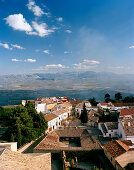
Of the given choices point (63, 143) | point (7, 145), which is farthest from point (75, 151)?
point (7, 145)

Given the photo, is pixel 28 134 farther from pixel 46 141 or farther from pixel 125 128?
pixel 125 128

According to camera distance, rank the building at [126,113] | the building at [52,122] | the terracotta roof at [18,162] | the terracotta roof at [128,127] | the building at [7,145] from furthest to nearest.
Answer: the building at [126,113] < the building at [52,122] < the terracotta roof at [128,127] < the building at [7,145] < the terracotta roof at [18,162]

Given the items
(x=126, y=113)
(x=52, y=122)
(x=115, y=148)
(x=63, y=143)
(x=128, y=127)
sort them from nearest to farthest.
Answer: (x=115, y=148) → (x=128, y=127) → (x=63, y=143) → (x=52, y=122) → (x=126, y=113)

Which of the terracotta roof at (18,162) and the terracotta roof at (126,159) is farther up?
the terracotta roof at (18,162)

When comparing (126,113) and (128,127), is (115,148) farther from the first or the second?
(126,113)

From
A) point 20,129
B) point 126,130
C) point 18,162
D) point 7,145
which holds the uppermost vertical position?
point 18,162

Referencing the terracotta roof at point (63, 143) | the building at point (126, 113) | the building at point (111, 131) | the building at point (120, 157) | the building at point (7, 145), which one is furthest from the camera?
the building at point (126, 113)

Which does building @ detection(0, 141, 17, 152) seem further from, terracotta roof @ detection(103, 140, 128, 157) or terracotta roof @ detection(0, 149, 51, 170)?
terracotta roof @ detection(103, 140, 128, 157)

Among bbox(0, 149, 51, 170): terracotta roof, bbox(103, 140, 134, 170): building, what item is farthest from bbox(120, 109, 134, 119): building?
bbox(0, 149, 51, 170): terracotta roof

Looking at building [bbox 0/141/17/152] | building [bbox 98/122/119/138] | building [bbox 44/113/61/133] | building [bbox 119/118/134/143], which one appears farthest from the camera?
building [bbox 44/113/61/133]

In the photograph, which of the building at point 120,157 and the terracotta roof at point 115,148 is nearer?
the building at point 120,157

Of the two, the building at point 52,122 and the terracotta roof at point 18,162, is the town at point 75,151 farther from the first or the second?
the building at point 52,122

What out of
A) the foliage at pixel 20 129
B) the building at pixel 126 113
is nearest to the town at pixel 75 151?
the foliage at pixel 20 129

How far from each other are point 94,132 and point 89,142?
26.1 feet
